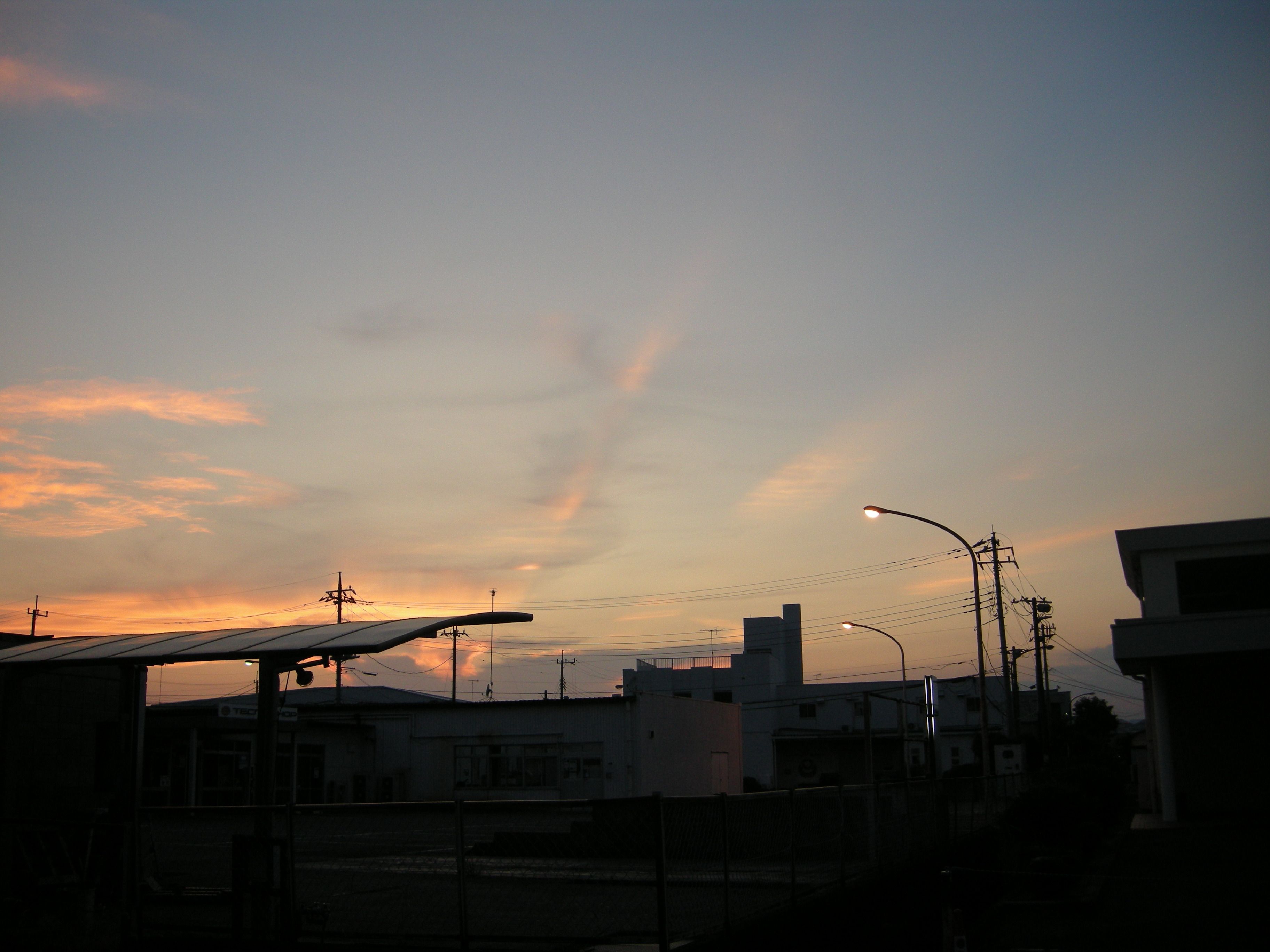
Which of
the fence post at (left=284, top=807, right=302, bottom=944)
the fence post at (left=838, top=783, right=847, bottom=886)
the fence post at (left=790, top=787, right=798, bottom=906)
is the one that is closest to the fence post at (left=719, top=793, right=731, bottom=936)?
the fence post at (left=790, top=787, right=798, bottom=906)

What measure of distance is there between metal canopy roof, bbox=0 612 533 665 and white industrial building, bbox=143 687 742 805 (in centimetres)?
2593

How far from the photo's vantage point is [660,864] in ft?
28.3

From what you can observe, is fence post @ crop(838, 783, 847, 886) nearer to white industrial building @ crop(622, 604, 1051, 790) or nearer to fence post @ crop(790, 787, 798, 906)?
fence post @ crop(790, 787, 798, 906)

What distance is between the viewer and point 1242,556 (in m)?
30.5

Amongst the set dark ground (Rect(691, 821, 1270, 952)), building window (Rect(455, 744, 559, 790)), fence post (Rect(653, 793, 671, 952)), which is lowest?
dark ground (Rect(691, 821, 1270, 952))

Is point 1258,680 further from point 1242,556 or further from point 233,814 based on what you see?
point 233,814

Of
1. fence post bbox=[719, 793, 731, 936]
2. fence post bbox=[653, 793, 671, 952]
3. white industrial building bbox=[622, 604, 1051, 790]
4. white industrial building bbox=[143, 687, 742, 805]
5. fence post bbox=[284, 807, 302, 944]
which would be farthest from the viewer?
white industrial building bbox=[622, 604, 1051, 790]

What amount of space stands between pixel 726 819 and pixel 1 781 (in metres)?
8.43

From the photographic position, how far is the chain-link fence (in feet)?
31.0

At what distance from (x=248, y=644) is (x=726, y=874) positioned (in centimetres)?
543

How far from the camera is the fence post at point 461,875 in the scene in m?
9.12

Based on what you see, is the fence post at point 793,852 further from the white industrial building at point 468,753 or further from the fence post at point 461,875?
the white industrial building at point 468,753

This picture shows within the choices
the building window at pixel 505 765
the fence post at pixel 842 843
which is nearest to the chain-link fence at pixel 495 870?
the fence post at pixel 842 843

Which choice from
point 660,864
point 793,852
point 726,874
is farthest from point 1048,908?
point 660,864
